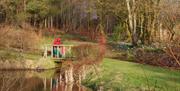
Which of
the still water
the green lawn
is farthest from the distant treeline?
the still water

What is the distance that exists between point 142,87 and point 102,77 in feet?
15.5

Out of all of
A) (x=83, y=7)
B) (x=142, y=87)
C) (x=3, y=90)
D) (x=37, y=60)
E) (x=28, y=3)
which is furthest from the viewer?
(x=83, y=7)

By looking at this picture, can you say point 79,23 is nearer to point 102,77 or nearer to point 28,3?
point 28,3

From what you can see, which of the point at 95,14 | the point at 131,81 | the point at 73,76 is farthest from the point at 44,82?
the point at 95,14

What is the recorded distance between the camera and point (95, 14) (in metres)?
68.1

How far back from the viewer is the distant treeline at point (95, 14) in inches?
1667

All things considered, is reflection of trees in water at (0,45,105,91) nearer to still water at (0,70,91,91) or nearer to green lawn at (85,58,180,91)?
still water at (0,70,91,91)

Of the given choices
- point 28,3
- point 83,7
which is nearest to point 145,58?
point 28,3

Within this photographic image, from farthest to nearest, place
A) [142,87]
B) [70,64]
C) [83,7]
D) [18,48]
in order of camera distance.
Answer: [83,7], [18,48], [70,64], [142,87]

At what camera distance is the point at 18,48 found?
3572cm

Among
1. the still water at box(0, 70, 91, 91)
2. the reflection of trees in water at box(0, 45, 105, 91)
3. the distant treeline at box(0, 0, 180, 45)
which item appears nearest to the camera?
the still water at box(0, 70, 91, 91)

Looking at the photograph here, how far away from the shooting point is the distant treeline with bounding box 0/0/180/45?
4235cm

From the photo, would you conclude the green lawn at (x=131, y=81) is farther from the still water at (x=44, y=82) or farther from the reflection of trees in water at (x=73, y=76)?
the still water at (x=44, y=82)

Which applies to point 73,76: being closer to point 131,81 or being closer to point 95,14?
point 131,81
